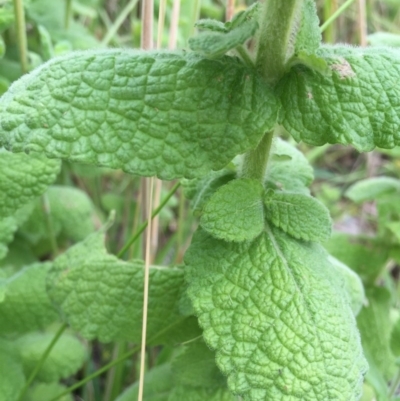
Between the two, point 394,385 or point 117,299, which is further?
point 394,385

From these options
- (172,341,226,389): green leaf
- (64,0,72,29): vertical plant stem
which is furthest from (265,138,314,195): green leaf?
(64,0,72,29): vertical plant stem

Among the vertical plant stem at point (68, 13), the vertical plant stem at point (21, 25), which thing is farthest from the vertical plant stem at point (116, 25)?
the vertical plant stem at point (21, 25)

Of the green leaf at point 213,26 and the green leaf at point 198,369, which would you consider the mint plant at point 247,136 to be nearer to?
the green leaf at point 213,26

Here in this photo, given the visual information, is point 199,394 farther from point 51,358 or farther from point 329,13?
point 329,13

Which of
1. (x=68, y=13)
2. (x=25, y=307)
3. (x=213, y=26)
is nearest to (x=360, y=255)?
(x=25, y=307)

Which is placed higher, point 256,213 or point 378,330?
point 256,213

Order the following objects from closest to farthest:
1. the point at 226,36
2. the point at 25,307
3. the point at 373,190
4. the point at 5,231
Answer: the point at 226,36
the point at 5,231
the point at 25,307
the point at 373,190

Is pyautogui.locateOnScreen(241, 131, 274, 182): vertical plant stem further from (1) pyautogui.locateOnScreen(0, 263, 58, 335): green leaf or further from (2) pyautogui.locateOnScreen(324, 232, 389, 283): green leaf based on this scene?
(2) pyautogui.locateOnScreen(324, 232, 389, 283): green leaf
